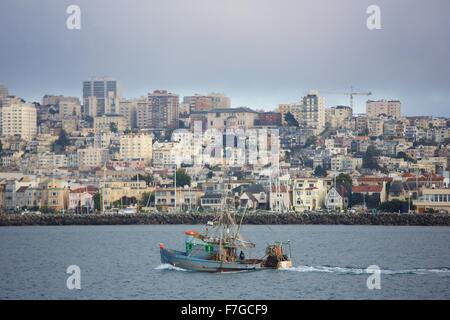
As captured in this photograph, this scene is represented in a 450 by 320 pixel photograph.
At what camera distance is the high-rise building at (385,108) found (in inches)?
7313

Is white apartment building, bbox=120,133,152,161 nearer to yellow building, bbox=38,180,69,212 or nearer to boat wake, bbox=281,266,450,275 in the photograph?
yellow building, bbox=38,180,69,212

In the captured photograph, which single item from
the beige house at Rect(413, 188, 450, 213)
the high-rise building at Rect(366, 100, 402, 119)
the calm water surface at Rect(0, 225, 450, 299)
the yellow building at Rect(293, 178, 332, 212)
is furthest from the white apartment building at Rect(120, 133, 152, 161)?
the calm water surface at Rect(0, 225, 450, 299)

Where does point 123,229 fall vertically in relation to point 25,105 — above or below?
below

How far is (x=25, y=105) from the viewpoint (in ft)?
607

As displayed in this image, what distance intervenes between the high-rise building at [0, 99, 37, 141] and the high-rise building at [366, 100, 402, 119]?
4565 cm

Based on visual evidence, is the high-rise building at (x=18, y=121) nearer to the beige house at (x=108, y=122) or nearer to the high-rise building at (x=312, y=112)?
the beige house at (x=108, y=122)

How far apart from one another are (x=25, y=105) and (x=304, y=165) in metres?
59.8

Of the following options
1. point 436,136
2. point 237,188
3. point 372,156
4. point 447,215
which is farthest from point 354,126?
point 447,215

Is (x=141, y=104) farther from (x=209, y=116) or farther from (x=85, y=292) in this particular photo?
(x=85, y=292)

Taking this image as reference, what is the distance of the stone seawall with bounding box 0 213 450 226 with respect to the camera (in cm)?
8375

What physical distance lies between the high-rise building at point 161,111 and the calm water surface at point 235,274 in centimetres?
11584

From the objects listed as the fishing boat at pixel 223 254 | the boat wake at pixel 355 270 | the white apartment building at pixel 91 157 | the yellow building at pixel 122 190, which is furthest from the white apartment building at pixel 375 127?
the fishing boat at pixel 223 254

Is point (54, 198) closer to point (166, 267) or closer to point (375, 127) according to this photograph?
point (166, 267)
